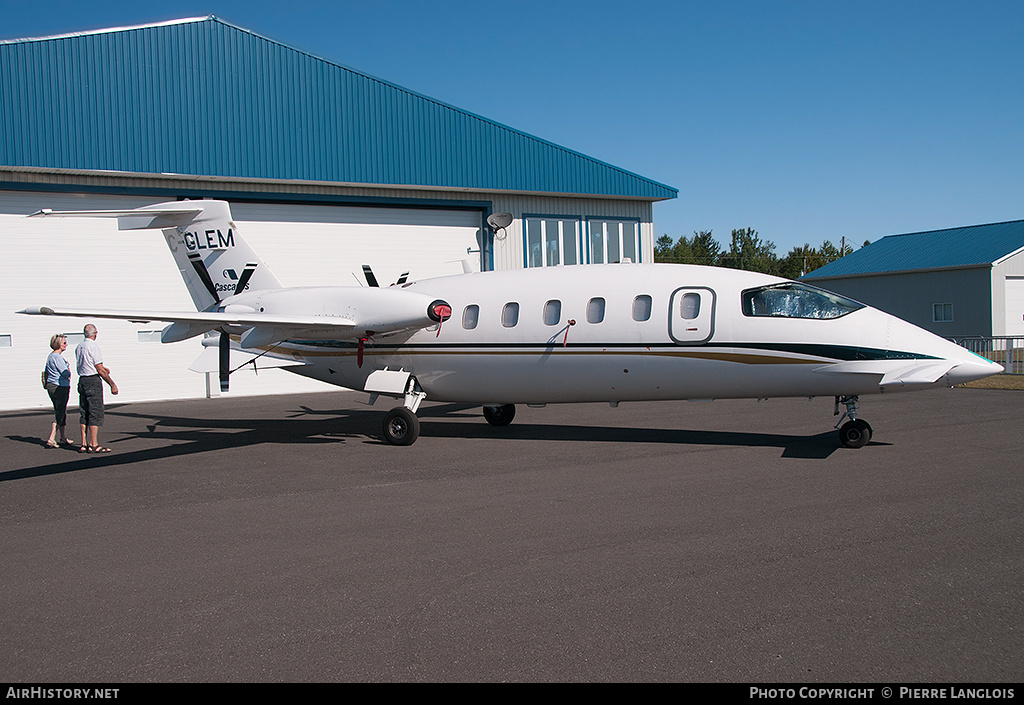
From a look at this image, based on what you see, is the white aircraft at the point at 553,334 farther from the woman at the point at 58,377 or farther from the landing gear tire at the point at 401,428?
the woman at the point at 58,377

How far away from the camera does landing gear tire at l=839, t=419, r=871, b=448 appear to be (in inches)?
472

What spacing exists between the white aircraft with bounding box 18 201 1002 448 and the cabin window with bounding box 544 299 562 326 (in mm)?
23

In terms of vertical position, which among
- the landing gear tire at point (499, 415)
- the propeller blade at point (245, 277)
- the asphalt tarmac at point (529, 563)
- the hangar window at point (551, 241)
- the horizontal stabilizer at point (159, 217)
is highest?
the hangar window at point (551, 241)

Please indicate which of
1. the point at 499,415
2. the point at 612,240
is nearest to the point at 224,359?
the point at 499,415

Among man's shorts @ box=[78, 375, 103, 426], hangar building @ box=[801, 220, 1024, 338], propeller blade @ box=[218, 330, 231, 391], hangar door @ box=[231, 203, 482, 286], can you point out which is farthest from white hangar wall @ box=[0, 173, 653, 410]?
hangar building @ box=[801, 220, 1024, 338]

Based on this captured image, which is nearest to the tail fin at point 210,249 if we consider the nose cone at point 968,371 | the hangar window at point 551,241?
the nose cone at point 968,371

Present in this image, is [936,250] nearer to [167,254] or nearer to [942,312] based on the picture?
[942,312]

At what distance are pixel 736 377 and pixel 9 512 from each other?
9853 mm

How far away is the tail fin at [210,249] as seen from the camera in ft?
53.7

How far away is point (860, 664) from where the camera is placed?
4621 millimetres

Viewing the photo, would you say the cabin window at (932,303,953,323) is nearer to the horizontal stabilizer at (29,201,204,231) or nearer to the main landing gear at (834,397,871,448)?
the main landing gear at (834,397,871,448)

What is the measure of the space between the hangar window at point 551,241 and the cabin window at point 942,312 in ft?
96.3

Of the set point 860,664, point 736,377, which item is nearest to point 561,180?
point 736,377

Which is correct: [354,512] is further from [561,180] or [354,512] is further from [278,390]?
[561,180]
